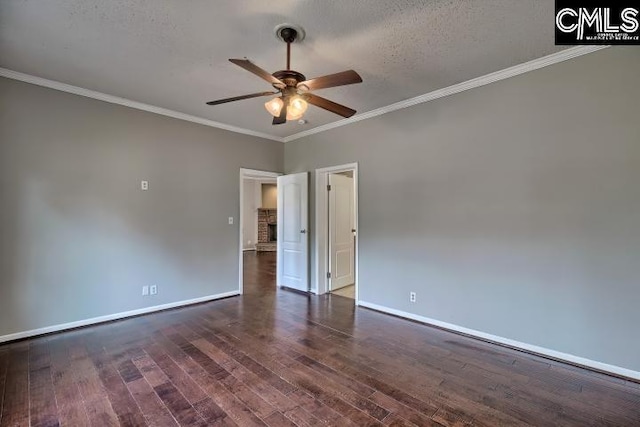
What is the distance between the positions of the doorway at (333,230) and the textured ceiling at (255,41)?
6.08ft

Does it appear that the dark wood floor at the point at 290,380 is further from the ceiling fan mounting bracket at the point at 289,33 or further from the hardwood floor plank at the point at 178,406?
the ceiling fan mounting bracket at the point at 289,33

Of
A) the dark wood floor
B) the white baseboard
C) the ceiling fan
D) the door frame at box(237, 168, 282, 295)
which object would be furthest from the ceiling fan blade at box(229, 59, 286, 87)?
the white baseboard

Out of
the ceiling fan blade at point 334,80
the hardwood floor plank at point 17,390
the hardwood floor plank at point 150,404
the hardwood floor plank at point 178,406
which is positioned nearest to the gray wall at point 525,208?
the ceiling fan blade at point 334,80

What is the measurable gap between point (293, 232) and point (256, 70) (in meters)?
3.61

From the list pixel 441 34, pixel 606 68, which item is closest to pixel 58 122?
pixel 441 34

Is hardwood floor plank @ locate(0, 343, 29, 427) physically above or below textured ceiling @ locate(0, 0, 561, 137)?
below

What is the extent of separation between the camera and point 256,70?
6.47 feet

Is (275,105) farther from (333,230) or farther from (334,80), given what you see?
(333,230)

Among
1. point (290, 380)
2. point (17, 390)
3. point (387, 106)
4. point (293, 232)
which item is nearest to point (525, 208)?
point (387, 106)

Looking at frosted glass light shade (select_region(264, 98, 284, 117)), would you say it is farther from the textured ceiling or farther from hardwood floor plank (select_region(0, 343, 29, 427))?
hardwood floor plank (select_region(0, 343, 29, 427))

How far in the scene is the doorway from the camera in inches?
197

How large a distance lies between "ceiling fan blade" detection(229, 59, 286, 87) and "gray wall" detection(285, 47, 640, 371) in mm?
2184

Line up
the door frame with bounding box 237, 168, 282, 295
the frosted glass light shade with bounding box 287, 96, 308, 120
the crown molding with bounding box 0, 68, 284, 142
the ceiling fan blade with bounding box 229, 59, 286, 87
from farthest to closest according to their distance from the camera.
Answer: the door frame with bounding box 237, 168, 282, 295 → the crown molding with bounding box 0, 68, 284, 142 → the frosted glass light shade with bounding box 287, 96, 308, 120 → the ceiling fan blade with bounding box 229, 59, 286, 87

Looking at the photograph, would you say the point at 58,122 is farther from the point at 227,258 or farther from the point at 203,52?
the point at 227,258
